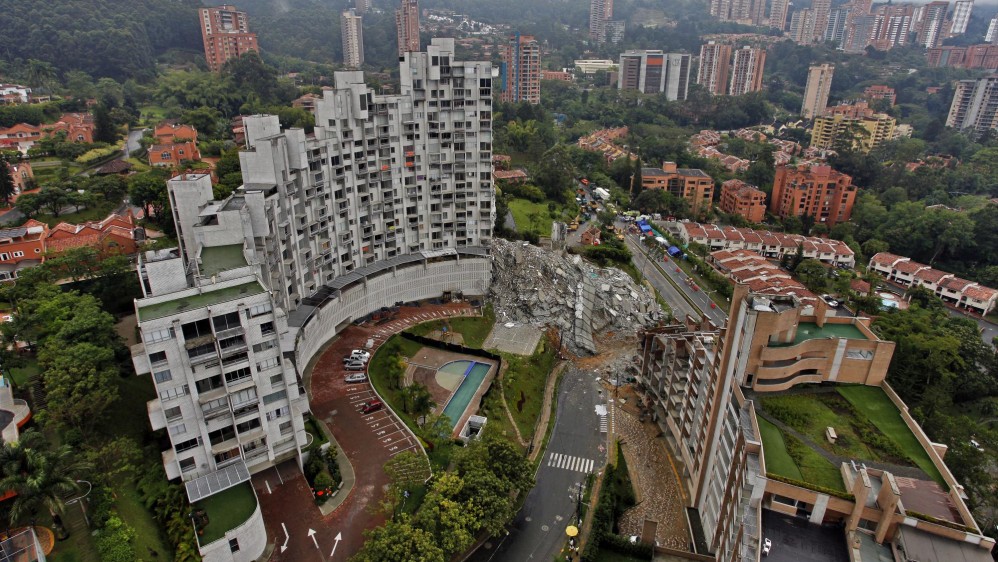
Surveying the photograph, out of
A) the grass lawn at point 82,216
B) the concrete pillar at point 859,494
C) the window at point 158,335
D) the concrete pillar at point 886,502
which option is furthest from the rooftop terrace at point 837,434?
the grass lawn at point 82,216

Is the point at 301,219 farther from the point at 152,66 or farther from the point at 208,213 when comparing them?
the point at 152,66

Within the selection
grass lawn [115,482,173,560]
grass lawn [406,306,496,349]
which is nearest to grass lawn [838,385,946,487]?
grass lawn [406,306,496,349]

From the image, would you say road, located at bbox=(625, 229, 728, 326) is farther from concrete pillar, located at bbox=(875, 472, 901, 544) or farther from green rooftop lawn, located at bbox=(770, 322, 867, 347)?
concrete pillar, located at bbox=(875, 472, 901, 544)

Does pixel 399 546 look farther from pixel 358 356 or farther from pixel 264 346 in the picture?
pixel 358 356

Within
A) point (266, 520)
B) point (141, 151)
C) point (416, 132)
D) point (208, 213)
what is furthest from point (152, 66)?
point (266, 520)

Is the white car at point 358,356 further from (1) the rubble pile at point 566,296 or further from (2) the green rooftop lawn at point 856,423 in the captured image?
(2) the green rooftop lawn at point 856,423

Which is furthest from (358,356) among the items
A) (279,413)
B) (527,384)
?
(527,384)
